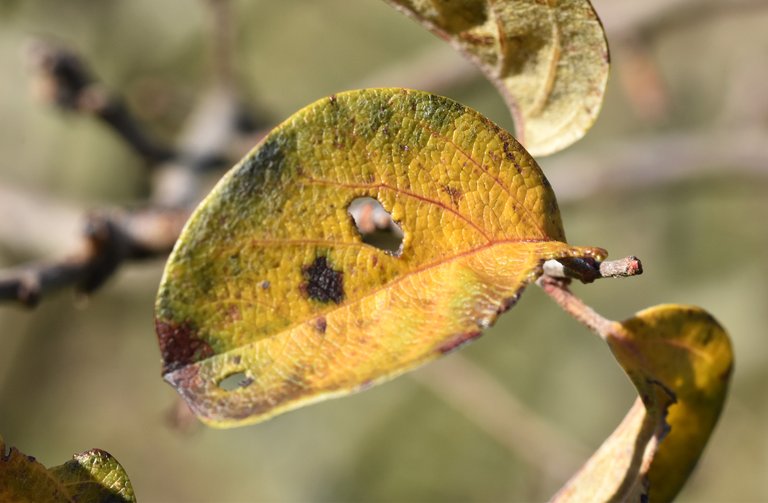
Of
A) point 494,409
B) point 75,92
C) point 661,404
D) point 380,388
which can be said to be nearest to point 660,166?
point 494,409

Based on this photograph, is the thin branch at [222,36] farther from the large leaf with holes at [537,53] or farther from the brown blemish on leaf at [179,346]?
the brown blemish on leaf at [179,346]

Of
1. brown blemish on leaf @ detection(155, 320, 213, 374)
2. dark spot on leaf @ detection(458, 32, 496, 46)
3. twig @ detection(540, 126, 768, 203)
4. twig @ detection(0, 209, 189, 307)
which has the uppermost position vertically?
dark spot on leaf @ detection(458, 32, 496, 46)

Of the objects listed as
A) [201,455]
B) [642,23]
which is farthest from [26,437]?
[642,23]

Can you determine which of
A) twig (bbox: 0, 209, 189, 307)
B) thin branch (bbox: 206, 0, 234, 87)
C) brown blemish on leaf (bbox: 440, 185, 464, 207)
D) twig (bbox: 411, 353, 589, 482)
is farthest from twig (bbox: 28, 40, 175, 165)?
brown blemish on leaf (bbox: 440, 185, 464, 207)

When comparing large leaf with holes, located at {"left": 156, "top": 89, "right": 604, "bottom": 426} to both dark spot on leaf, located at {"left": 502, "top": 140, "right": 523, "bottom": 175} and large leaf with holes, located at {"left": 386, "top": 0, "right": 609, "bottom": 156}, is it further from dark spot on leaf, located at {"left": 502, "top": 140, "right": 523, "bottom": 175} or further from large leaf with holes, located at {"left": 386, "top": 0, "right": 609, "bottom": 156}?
large leaf with holes, located at {"left": 386, "top": 0, "right": 609, "bottom": 156}

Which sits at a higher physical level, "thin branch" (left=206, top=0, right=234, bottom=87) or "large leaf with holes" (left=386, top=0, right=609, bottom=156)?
"large leaf with holes" (left=386, top=0, right=609, bottom=156)

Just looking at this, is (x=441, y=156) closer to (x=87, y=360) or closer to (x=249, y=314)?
(x=249, y=314)
